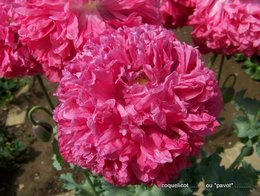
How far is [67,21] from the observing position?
1040mm

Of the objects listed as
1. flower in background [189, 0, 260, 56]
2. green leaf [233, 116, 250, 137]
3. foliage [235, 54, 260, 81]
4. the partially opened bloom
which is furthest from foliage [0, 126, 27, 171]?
the partially opened bloom

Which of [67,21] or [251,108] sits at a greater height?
[67,21]

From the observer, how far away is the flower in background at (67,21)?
104 cm

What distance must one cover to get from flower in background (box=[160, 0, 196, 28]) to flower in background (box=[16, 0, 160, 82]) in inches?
11.1

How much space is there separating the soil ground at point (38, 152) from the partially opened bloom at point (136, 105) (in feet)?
6.47

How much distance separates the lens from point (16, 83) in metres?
3.43

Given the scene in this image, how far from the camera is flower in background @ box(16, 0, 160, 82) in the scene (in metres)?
1.04

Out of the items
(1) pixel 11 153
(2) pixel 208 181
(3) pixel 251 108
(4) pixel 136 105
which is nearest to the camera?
→ (4) pixel 136 105

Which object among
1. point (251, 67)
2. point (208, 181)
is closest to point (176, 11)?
point (208, 181)

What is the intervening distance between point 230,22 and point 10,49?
0.63 metres

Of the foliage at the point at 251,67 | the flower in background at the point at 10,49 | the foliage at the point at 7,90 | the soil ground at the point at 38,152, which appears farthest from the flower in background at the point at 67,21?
the foliage at the point at 251,67

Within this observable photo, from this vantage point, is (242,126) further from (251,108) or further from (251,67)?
(251,67)

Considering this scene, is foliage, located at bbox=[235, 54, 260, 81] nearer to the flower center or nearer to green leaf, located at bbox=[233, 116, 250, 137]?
green leaf, located at bbox=[233, 116, 250, 137]

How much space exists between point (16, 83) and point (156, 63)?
267 cm
